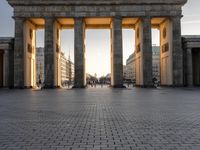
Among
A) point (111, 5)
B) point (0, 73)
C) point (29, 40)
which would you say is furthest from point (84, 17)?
point (0, 73)

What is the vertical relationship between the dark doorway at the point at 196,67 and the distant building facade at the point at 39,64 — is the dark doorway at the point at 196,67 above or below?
below

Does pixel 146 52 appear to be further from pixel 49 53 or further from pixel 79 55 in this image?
pixel 49 53

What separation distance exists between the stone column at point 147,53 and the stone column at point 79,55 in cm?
1217

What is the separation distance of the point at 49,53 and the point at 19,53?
19.6 ft

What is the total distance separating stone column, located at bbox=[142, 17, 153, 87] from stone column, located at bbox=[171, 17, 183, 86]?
470 cm

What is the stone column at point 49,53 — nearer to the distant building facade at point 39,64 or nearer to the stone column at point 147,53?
the stone column at point 147,53

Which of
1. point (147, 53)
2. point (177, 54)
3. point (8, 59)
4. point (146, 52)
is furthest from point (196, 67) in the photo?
point (8, 59)

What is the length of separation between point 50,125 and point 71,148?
4197 mm

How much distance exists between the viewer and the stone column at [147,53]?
59.7 metres

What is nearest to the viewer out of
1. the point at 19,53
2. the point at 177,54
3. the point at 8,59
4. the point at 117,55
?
the point at 177,54

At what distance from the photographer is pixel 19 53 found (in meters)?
60.2

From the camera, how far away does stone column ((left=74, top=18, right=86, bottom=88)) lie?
2375 inches

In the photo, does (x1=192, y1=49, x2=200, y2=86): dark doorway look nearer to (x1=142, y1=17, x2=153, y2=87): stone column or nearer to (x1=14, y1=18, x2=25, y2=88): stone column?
(x1=142, y1=17, x2=153, y2=87): stone column

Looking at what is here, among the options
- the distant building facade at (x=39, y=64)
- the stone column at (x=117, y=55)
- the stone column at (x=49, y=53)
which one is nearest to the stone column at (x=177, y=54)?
the stone column at (x=117, y=55)
